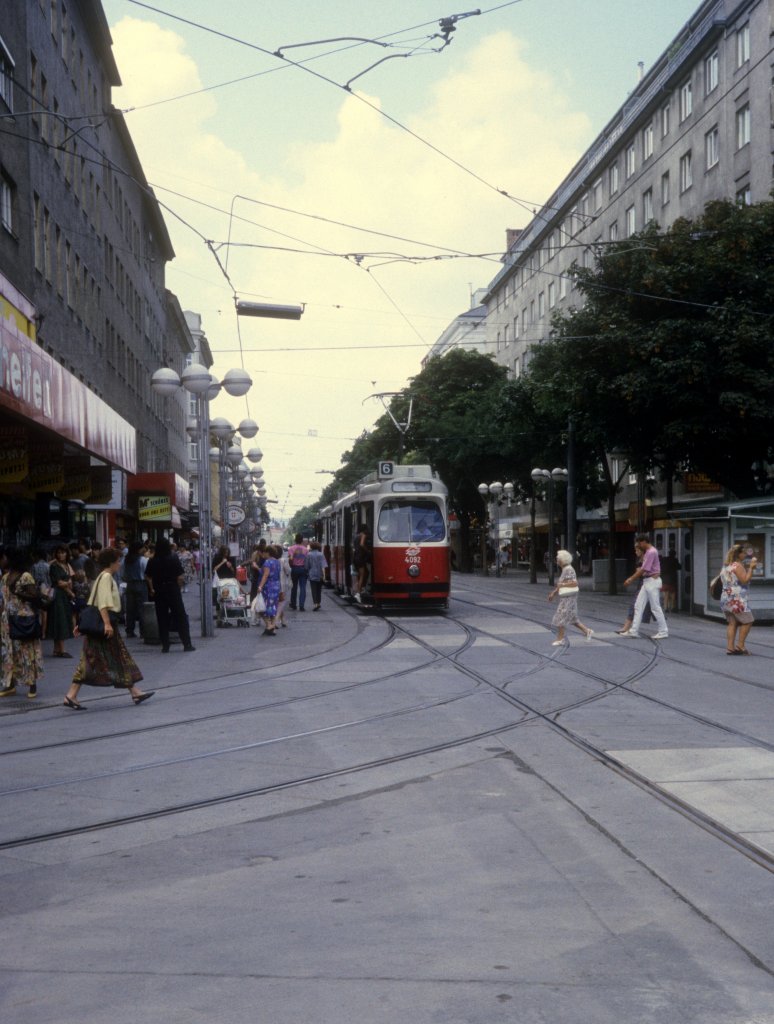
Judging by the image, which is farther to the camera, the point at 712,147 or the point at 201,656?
the point at 712,147

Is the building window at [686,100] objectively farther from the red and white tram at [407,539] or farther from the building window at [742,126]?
the red and white tram at [407,539]

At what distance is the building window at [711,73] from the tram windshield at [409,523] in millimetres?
22982

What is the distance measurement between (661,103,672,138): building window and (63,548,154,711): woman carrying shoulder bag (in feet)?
133

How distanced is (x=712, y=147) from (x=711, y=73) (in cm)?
256

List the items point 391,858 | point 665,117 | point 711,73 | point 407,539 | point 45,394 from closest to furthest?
point 391,858 → point 45,394 → point 407,539 → point 711,73 → point 665,117

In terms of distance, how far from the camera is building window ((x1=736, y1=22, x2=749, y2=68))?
131 ft

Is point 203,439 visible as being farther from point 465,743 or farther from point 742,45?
point 742,45

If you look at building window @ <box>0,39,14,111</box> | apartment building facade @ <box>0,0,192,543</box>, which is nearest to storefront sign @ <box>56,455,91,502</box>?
apartment building facade @ <box>0,0,192,543</box>

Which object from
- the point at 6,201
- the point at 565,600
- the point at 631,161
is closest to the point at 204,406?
the point at 565,600

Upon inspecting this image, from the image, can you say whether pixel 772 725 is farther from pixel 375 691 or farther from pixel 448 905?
pixel 448 905

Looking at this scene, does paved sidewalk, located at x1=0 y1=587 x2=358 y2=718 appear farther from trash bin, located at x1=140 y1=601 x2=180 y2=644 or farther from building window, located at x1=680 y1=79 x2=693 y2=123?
building window, located at x1=680 y1=79 x2=693 y2=123

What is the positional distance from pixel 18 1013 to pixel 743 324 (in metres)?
25.2

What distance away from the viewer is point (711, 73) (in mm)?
43156

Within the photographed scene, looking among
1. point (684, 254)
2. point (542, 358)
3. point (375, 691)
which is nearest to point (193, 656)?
point (375, 691)
